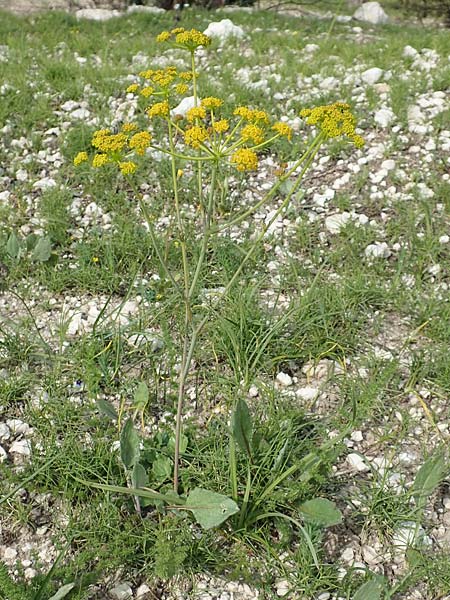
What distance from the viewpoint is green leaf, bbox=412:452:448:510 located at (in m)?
2.46

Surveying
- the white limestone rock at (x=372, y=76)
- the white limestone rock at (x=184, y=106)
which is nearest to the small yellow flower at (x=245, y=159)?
the white limestone rock at (x=184, y=106)

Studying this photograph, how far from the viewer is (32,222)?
4250mm

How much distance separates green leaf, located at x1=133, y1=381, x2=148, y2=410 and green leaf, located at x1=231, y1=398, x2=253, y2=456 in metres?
0.57

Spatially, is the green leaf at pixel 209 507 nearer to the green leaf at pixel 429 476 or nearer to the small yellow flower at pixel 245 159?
the green leaf at pixel 429 476

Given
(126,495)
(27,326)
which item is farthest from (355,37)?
(126,495)

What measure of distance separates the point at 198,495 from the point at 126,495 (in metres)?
0.37

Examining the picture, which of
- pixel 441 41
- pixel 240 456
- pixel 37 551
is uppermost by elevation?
pixel 441 41

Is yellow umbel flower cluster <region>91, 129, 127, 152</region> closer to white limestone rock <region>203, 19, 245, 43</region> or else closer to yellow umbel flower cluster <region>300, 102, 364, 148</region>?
yellow umbel flower cluster <region>300, 102, 364, 148</region>

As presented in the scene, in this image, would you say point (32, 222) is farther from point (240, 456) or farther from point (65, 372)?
point (240, 456)

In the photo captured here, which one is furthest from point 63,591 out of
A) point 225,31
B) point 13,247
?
point 225,31

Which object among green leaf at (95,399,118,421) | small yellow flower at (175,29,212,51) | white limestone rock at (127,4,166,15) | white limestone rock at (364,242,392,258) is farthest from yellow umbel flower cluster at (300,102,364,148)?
white limestone rock at (127,4,166,15)

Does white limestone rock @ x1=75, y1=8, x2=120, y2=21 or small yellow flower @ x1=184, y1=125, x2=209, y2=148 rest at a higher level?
small yellow flower @ x1=184, y1=125, x2=209, y2=148

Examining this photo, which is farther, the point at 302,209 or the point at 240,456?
the point at 302,209

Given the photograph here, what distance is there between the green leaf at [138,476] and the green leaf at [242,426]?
35 centimetres
